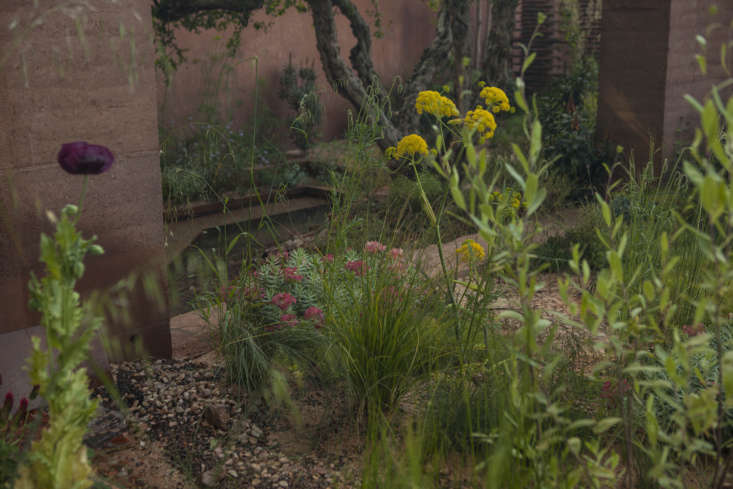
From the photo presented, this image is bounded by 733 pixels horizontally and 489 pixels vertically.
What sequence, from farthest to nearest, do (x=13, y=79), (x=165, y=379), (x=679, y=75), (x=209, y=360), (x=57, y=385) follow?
(x=679, y=75), (x=209, y=360), (x=165, y=379), (x=13, y=79), (x=57, y=385)

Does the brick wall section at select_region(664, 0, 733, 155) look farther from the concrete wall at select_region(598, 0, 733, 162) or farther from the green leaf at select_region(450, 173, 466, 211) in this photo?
the green leaf at select_region(450, 173, 466, 211)

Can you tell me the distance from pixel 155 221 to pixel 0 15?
0.98 metres

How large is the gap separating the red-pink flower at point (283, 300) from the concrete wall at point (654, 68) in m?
4.36

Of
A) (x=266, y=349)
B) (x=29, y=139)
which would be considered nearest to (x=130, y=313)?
(x=266, y=349)

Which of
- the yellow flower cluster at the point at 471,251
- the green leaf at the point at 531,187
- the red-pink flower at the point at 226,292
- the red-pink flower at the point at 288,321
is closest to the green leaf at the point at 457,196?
the green leaf at the point at 531,187

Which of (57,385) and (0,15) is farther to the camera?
(0,15)

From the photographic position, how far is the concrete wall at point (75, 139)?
2.54 metres

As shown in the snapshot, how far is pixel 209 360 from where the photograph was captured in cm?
306

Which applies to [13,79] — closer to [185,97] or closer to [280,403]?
[280,403]

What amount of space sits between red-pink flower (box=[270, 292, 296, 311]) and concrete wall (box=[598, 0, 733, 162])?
4.36m

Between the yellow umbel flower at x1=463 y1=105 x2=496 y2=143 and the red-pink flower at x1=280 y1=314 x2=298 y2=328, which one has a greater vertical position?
the yellow umbel flower at x1=463 y1=105 x2=496 y2=143

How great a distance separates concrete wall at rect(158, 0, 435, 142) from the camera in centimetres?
845

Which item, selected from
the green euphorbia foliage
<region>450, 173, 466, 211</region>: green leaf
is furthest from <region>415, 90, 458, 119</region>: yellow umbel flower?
the green euphorbia foliage

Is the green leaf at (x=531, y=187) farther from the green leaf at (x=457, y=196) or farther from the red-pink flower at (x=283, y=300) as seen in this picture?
the red-pink flower at (x=283, y=300)
